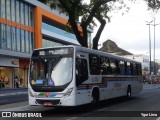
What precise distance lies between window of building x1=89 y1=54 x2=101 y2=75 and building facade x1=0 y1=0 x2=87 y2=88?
25.4 m

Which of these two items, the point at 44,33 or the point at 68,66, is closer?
the point at 68,66

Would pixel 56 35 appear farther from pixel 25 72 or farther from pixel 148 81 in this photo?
pixel 148 81

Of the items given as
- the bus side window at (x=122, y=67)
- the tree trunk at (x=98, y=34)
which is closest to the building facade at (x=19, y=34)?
the tree trunk at (x=98, y=34)

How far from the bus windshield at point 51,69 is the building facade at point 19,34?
90.0ft

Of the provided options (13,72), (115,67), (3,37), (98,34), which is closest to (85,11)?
(98,34)

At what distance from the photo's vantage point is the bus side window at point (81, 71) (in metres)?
15.7

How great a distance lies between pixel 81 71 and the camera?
16141mm

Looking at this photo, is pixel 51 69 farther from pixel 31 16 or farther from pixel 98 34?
pixel 31 16

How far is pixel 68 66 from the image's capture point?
610 inches

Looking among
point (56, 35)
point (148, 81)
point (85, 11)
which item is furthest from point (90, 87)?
point (148, 81)

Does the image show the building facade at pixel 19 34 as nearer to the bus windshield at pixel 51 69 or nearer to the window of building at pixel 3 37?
the window of building at pixel 3 37

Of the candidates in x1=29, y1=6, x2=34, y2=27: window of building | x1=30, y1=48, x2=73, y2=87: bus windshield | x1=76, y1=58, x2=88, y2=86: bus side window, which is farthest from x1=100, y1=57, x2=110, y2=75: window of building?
x1=29, y1=6, x2=34, y2=27: window of building

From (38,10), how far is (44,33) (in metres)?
3.69

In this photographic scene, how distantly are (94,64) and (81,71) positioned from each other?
5.84 ft
